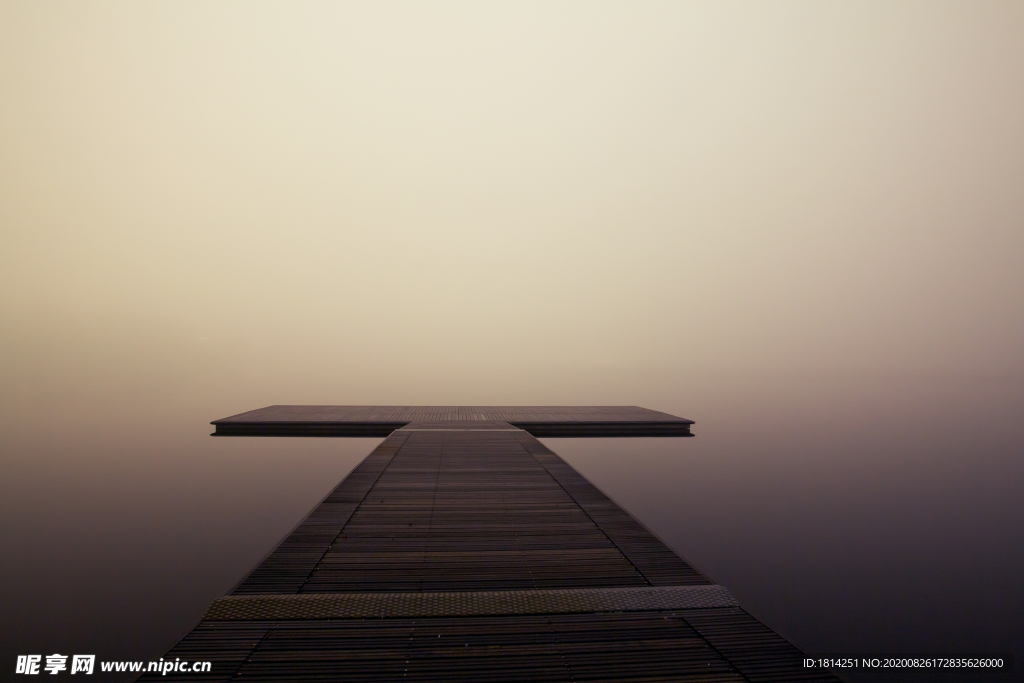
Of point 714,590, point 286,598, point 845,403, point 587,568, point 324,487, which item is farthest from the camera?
point 845,403

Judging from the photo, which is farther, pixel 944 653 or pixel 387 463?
pixel 387 463

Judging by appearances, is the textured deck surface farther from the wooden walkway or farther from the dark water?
the wooden walkway

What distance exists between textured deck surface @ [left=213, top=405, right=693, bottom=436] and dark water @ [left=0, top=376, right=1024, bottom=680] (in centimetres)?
36

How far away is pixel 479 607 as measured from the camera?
283 cm

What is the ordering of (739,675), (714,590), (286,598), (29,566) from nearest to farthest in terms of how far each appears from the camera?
1. (739,675)
2. (286,598)
3. (714,590)
4. (29,566)

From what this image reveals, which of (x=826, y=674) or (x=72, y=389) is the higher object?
(x=72, y=389)

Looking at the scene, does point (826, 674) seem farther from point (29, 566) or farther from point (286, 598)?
point (29, 566)

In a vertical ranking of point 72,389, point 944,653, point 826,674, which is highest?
point 72,389

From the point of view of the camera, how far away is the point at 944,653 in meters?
3.46

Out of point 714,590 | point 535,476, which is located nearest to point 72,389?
point 535,476

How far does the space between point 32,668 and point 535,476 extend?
12.1ft

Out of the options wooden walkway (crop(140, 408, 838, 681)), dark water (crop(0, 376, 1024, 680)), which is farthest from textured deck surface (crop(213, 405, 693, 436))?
wooden walkway (crop(140, 408, 838, 681))

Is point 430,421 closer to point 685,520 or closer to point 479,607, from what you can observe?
point 685,520

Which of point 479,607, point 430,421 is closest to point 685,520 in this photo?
point 479,607
